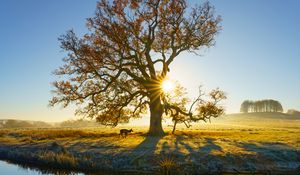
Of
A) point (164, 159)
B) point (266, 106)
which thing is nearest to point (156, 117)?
point (164, 159)

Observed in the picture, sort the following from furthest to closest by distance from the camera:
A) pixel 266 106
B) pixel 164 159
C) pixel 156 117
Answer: pixel 266 106 → pixel 156 117 → pixel 164 159

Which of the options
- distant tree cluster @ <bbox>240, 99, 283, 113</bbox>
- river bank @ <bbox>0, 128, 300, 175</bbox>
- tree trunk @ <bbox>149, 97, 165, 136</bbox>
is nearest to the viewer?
river bank @ <bbox>0, 128, 300, 175</bbox>

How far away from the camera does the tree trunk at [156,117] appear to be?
41.5 metres

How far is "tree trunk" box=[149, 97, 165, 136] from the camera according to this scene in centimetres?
4155

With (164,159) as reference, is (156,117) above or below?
above

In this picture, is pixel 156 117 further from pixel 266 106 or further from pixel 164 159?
pixel 266 106

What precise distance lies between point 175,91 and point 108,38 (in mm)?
11718

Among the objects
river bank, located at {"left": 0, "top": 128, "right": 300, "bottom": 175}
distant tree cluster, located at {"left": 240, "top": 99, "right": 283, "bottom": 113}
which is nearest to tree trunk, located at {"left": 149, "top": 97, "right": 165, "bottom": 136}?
river bank, located at {"left": 0, "top": 128, "right": 300, "bottom": 175}

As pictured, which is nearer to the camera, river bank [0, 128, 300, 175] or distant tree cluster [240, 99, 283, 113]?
river bank [0, 128, 300, 175]

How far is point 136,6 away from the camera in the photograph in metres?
39.7

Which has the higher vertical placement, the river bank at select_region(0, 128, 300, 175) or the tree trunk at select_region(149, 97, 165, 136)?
the tree trunk at select_region(149, 97, 165, 136)

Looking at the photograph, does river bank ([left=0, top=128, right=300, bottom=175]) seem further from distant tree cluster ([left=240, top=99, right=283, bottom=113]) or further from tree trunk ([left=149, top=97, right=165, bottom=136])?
distant tree cluster ([left=240, top=99, right=283, bottom=113])

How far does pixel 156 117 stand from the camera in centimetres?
4181

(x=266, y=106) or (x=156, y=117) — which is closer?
(x=156, y=117)
